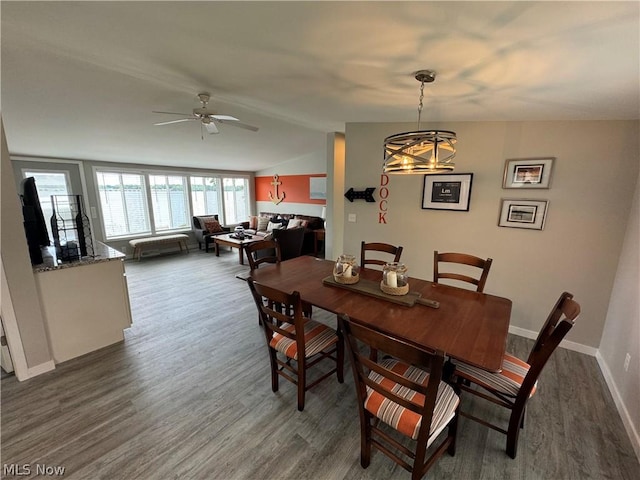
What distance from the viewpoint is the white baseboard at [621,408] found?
1616mm

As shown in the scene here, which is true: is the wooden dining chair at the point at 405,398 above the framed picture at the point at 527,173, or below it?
below

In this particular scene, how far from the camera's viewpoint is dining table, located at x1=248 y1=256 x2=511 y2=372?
1.32 meters

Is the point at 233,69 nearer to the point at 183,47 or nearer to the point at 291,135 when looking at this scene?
the point at 183,47

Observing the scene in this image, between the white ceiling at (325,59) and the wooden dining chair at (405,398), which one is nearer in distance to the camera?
the wooden dining chair at (405,398)

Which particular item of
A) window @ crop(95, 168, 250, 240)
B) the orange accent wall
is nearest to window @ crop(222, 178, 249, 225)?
window @ crop(95, 168, 250, 240)

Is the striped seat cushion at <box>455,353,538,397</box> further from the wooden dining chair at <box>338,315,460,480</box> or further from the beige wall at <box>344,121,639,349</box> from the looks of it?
the beige wall at <box>344,121,639,349</box>

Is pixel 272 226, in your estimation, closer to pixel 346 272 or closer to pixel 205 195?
pixel 205 195

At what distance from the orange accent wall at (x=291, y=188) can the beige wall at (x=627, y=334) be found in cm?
503

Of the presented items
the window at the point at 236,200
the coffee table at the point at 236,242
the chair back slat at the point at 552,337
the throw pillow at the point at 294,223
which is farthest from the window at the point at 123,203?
the chair back slat at the point at 552,337

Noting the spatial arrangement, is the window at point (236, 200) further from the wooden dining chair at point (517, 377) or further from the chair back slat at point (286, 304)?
the wooden dining chair at point (517, 377)

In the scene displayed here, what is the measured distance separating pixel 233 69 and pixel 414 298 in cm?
225

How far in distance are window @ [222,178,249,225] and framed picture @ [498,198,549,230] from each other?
7034 mm

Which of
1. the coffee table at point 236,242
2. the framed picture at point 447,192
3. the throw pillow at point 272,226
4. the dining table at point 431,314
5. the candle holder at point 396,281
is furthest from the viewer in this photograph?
the throw pillow at point 272,226

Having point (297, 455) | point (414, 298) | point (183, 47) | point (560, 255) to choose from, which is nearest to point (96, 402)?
point (297, 455)
